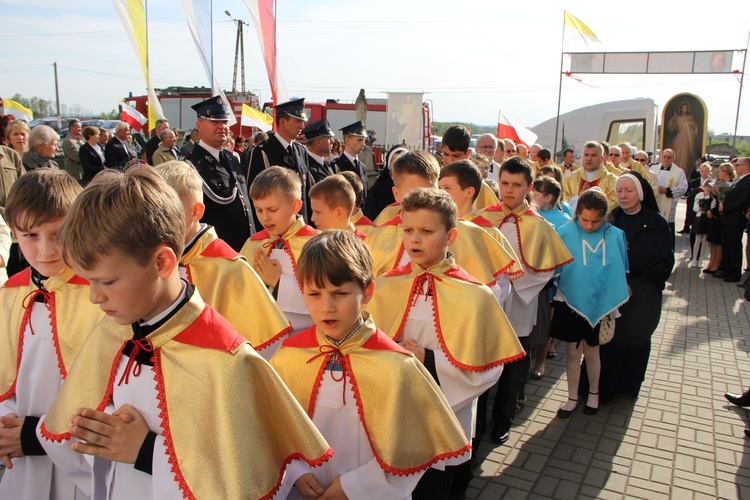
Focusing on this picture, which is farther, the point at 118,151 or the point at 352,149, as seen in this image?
the point at 118,151

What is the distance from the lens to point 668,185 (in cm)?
1298

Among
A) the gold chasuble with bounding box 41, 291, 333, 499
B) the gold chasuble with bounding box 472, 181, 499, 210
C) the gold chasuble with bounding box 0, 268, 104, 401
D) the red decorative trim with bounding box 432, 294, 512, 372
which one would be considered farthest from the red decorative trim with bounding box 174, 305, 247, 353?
the gold chasuble with bounding box 472, 181, 499, 210

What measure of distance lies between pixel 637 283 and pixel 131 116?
1488 centimetres

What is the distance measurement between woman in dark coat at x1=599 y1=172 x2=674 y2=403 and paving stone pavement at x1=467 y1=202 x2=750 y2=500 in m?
0.33

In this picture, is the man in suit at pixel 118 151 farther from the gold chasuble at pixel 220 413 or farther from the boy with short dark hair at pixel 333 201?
the gold chasuble at pixel 220 413

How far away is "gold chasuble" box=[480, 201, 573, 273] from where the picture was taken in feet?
15.4

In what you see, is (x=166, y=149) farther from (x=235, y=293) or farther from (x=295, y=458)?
(x=295, y=458)

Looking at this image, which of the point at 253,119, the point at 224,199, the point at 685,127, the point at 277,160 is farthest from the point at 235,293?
the point at 685,127

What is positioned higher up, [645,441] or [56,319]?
[56,319]

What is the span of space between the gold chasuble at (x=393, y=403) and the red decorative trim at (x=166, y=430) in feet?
2.22

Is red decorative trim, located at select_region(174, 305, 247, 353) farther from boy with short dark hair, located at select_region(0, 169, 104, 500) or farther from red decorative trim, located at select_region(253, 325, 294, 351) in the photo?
red decorative trim, located at select_region(253, 325, 294, 351)

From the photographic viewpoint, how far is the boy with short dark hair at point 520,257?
4.48 metres

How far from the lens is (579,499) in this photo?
12.4 ft

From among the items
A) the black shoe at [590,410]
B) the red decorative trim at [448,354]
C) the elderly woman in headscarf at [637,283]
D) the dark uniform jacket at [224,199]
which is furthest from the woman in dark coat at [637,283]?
the dark uniform jacket at [224,199]
